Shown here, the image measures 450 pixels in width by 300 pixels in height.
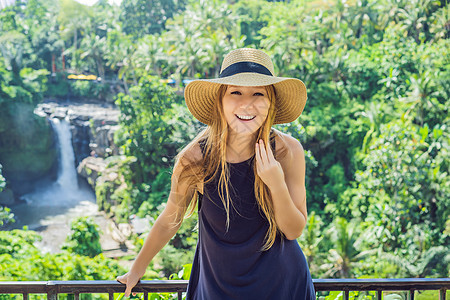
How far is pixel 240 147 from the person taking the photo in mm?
1336

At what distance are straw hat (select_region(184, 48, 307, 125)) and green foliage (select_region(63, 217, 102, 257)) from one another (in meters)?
10.1

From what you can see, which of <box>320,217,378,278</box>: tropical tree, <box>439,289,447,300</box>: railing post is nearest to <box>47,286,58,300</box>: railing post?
Result: <box>439,289,447,300</box>: railing post

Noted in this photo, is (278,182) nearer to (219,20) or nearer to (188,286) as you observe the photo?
(188,286)

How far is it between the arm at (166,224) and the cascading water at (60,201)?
654 inches

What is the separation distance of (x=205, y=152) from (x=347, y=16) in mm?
22714

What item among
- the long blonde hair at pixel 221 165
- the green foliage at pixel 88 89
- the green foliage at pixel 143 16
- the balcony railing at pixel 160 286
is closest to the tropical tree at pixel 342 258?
the balcony railing at pixel 160 286

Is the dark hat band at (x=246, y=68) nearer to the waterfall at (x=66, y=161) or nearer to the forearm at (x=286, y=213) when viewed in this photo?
the forearm at (x=286, y=213)

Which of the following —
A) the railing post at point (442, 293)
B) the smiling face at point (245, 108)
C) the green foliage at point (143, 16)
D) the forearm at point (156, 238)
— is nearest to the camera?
the smiling face at point (245, 108)

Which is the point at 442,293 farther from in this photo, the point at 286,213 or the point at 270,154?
the point at 270,154

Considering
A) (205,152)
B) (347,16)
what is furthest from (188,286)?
(347,16)

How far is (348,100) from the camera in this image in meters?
18.2

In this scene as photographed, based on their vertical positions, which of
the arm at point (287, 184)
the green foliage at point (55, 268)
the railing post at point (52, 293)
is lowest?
the green foliage at point (55, 268)

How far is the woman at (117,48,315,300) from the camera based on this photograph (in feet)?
4.05

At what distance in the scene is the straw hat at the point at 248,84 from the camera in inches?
49.2
